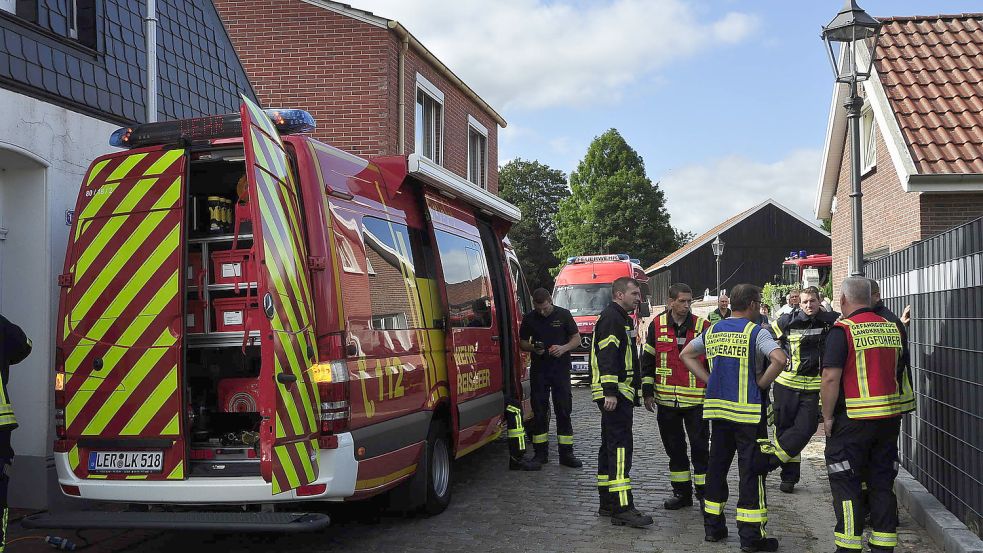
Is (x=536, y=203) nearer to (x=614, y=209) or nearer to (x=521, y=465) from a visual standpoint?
(x=614, y=209)

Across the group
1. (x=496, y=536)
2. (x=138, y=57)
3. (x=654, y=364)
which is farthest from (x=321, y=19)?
(x=496, y=536)

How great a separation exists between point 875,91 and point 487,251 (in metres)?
7.56

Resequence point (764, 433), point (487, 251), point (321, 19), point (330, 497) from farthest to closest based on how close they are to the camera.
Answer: point (321, 19)
point (487, 251)
point (764, 433)
point (330, 497)

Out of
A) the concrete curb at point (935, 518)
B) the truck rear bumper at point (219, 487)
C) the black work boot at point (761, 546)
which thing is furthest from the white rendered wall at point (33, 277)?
the concrete curb at point (935, 518)

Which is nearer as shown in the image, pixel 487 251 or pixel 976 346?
pixel 976 346

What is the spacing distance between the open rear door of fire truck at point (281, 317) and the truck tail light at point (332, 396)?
0.18 feet

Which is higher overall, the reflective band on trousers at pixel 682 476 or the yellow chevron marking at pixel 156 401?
the yellow chevron marking at pixel 156 401

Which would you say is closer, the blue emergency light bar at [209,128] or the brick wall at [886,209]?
the blue emergency light bar at [209,128]

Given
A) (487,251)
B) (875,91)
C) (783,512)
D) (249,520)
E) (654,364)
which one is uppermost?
(875,91)

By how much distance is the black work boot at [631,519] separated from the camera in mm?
6586

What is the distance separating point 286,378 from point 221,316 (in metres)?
1.24

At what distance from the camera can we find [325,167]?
5715 millimetres

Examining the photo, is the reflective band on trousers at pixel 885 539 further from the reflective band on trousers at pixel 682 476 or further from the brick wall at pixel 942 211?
the brick wall at pixel 942 211

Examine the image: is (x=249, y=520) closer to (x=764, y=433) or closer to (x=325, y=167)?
(x=325, y=167)
